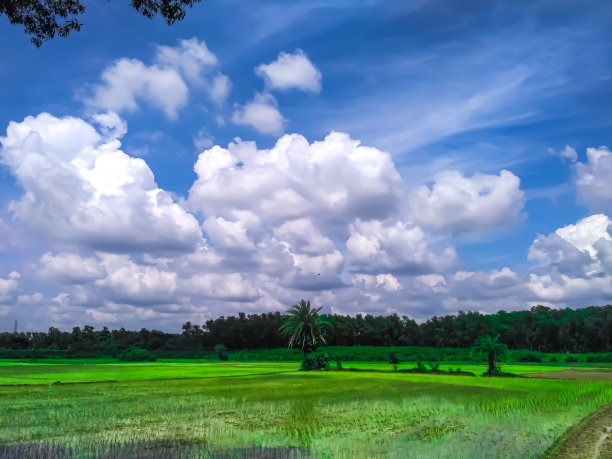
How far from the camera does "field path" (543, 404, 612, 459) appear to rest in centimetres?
1444

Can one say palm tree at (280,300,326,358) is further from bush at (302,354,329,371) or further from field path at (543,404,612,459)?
field path at (543,404,612,459)

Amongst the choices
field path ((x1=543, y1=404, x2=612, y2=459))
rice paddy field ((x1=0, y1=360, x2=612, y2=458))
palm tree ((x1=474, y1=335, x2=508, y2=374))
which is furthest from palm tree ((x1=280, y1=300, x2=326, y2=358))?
field path ((x1=543, y1=404, x2=612, y2=459))

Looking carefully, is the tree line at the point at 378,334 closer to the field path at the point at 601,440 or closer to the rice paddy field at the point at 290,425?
the rice paddy field at the point at 290,425

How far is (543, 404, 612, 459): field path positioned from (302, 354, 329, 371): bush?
5743cm

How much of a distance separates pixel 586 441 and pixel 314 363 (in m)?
62.8

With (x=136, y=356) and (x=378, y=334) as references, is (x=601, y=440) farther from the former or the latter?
(x=378, y=334)

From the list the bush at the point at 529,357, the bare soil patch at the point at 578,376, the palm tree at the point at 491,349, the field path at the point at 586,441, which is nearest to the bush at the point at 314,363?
the palm tree at the point at 491,349

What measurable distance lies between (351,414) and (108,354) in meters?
129

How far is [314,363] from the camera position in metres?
77.6

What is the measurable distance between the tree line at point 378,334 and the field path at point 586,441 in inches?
4776

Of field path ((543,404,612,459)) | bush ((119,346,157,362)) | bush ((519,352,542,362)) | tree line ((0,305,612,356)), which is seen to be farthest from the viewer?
tree line ((0,305,612,356))

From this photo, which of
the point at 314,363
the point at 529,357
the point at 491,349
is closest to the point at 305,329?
the point at 314,363

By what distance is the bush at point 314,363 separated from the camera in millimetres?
77438

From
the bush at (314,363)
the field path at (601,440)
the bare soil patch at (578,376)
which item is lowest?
the bare soil patch at (578,376)
